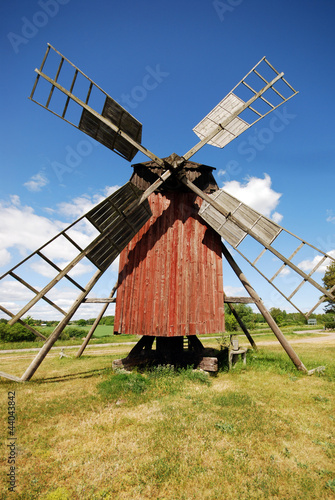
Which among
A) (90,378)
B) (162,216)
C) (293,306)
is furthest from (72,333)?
(293,306)

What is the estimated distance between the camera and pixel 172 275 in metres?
9.47

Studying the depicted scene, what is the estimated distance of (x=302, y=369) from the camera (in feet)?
28.4

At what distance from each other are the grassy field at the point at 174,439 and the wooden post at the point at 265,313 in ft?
2.38

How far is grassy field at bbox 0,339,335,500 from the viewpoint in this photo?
3555mm

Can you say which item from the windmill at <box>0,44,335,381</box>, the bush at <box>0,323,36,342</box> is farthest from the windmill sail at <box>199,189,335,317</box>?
the bush at <box>0,323,36,342</box>

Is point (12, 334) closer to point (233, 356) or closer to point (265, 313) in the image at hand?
point (233, 356)

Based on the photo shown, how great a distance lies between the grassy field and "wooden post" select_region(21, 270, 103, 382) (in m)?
0.41

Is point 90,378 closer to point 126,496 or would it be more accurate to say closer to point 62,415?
point 62,415

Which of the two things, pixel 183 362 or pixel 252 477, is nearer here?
pixel 252 477

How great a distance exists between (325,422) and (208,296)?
4.90 metres

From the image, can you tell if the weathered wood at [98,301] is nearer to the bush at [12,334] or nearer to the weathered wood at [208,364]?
the weathered wood at [208,364]

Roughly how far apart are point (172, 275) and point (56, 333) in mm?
4549

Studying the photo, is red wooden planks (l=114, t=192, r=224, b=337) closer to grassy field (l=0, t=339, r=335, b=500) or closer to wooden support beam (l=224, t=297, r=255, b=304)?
wooden support beam (l=224, t=297, r=255, b=304)

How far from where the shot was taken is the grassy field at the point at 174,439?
3555 millimetres
